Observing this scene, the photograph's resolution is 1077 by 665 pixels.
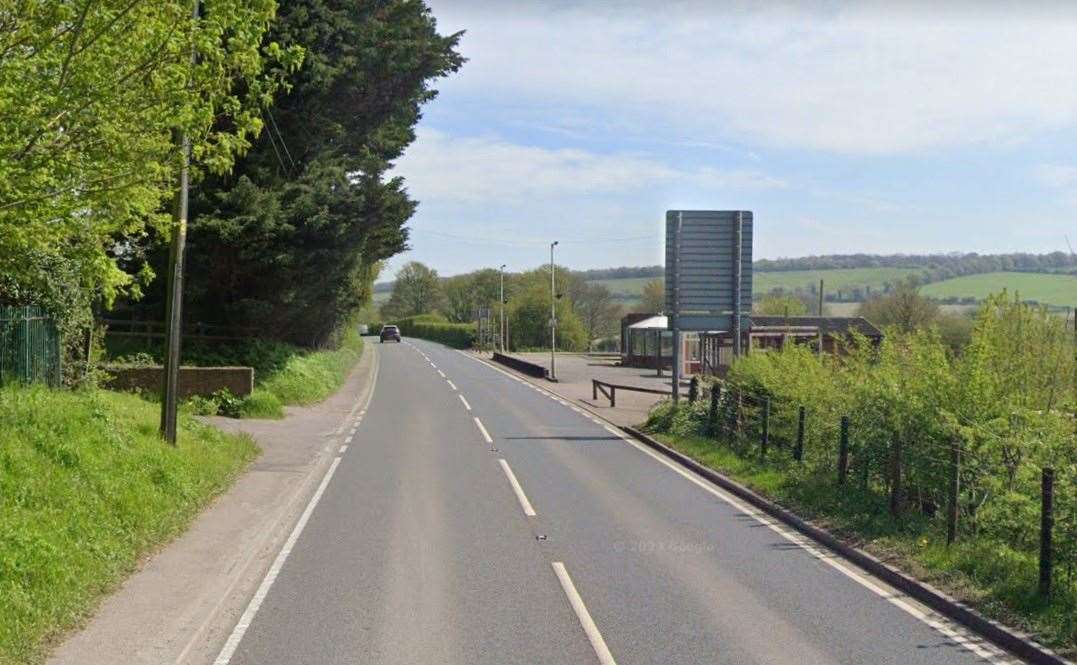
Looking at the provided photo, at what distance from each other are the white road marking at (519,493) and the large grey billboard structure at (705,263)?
27.9 feet

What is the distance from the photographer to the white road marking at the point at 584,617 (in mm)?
7910

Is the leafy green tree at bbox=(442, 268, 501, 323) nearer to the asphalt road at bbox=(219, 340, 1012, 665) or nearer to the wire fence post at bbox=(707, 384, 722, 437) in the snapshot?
the wire fence post at bbox=(707, 384, 722, 437)

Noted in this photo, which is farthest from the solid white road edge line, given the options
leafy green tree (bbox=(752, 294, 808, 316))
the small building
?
leafy green tree (bbox=(752, 294, 808, 316))

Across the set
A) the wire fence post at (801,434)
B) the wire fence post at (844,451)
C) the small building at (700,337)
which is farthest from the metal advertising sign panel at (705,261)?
the small building at (700,337)

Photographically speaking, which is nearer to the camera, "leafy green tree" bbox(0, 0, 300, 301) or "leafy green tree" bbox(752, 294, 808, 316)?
"leafy green tree" bbox(0, 0, 300, 301)

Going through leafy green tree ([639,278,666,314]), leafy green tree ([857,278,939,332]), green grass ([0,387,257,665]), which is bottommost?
green grass ([0,387,257,665])

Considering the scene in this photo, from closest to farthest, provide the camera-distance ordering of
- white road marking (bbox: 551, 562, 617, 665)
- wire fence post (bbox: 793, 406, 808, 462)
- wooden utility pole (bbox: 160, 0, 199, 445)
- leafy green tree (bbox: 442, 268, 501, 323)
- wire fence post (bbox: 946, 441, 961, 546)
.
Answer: white road marking (bbox: 551, 562, 617, 665), wire fence post (bbox: 946, 441, 961, 546), wooden utility pole (bbox: 160, 0, 199, 445), wire fence post (bbox: 793, 406, 808, 462), leafy green tree (bbox: 442, 268, 501, 323)

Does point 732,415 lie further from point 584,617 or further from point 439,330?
point 439,330

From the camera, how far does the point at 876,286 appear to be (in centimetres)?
14512

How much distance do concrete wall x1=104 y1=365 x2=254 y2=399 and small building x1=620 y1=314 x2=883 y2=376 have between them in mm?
26701

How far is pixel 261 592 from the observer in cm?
984

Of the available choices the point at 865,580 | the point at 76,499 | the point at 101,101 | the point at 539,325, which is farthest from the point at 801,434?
the point at 539,325

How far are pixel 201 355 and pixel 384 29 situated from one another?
11.3 metres

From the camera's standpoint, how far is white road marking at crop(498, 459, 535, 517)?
14641mm
